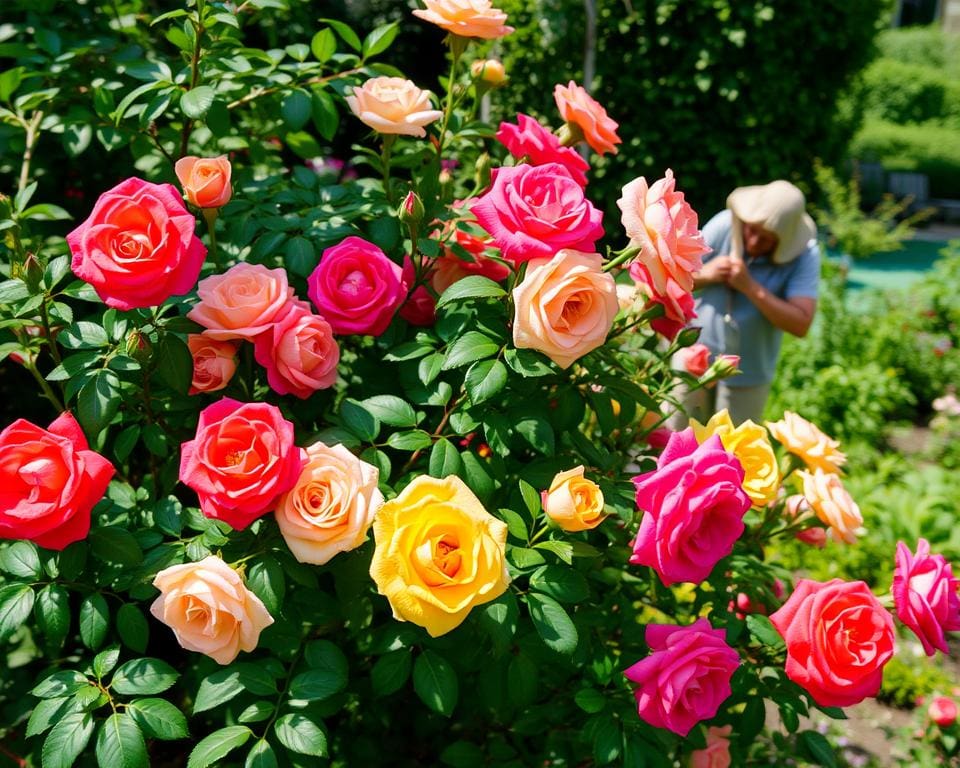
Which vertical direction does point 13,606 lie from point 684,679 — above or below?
above

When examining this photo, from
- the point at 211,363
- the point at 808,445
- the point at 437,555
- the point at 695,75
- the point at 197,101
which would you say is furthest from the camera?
the point at 695,75

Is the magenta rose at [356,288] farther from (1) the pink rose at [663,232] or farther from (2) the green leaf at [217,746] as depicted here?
(2) the green leaf at [217,746]

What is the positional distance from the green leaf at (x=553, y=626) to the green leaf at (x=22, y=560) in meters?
0.61

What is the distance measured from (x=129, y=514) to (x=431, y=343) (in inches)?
18.8

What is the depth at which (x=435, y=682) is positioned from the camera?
1.02 meters

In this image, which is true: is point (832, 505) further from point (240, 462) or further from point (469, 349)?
point (240, 462)

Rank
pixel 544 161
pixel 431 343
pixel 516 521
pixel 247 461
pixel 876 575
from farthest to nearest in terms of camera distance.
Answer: pixel 876 575, pixel 544 161, pixel 431 343, pixel 516 521, pixel 247 461

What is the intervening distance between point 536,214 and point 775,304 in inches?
72.9

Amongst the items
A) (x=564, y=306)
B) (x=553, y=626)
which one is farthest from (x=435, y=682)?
(x=564, y=306)

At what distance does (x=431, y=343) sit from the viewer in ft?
3.88

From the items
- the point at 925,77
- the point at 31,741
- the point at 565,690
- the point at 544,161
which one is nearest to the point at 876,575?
the point at 565,690

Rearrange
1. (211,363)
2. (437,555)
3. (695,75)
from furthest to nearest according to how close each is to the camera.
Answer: (695,75)
(211,363)
(437,555)

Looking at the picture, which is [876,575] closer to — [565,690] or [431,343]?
[565,690]

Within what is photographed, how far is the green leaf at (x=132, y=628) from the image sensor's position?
1.03 metres
